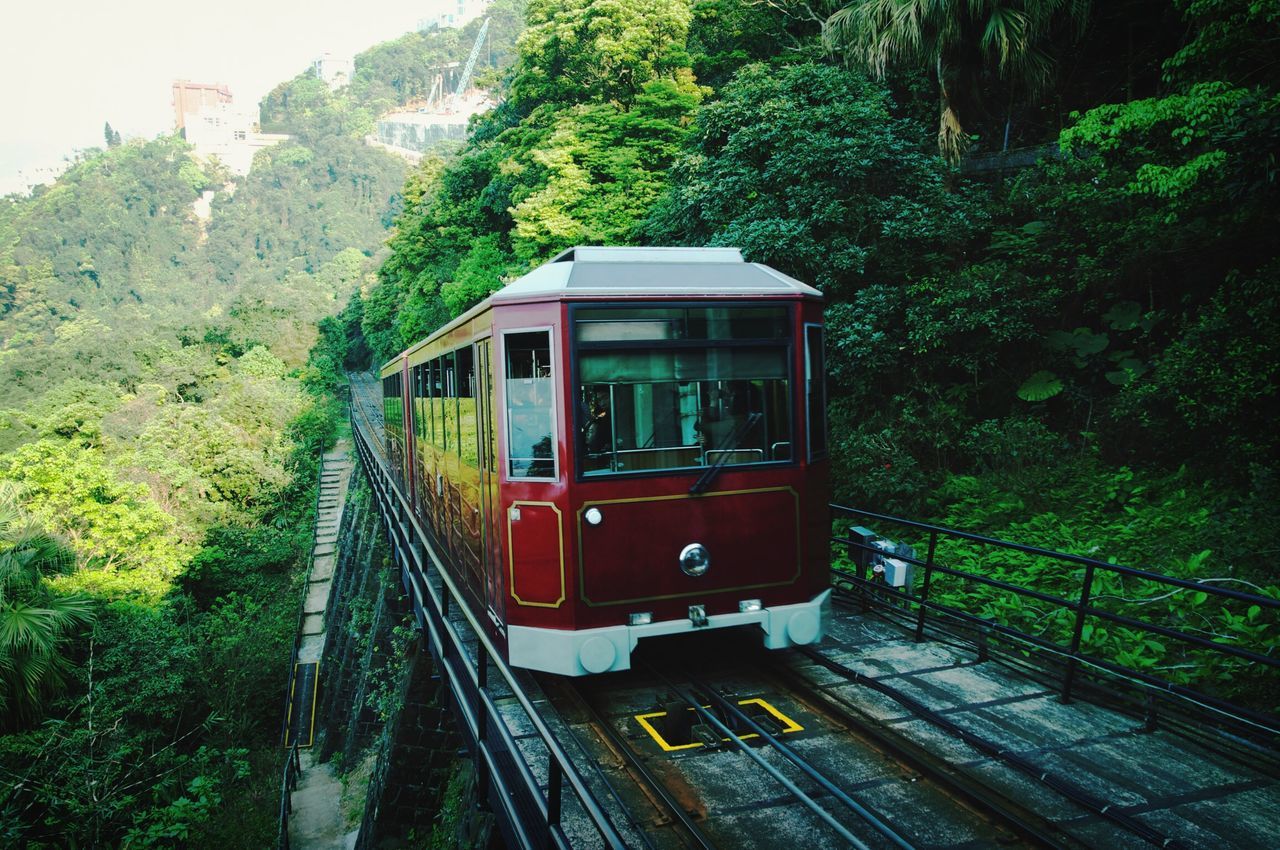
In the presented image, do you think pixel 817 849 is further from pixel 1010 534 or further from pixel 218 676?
pixel 218 676

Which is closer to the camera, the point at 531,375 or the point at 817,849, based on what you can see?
the point at 817,849

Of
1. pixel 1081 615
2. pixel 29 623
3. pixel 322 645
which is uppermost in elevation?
pixel 1081 615

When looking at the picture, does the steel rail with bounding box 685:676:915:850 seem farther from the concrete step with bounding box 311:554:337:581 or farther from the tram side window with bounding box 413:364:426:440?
the concrete step with bounding box 311:554:337:581

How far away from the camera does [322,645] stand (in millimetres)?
23953

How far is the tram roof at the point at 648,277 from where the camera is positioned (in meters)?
5.69

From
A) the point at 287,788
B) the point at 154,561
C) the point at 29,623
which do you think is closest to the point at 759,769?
the point at 29,623

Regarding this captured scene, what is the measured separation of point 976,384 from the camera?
1274 centimetres

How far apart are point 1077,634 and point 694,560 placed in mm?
2818

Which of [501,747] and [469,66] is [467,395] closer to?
[501,747]

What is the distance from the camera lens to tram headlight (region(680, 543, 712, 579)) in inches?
232

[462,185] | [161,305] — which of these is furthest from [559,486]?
[161,305]

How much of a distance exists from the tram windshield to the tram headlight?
23.3 inches

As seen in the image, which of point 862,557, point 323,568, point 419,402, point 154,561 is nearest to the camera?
point 862,557

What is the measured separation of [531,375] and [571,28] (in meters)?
21.3
